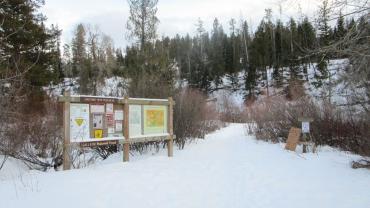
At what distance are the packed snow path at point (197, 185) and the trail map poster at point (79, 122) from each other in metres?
0.76

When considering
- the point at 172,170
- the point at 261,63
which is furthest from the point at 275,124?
the point at 261,63

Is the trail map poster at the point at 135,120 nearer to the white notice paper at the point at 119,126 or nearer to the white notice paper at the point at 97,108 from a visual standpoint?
the white notice paper at the point at 119,126

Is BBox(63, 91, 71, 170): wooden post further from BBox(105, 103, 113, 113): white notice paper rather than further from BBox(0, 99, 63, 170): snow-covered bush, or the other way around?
BBox(0, 99, 63, 170): snow-covered bush

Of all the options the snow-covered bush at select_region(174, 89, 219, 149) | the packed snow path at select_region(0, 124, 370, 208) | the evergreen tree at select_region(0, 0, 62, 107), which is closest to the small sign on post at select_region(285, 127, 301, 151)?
the packed snow path at select_region(0, 124, 370, 208)

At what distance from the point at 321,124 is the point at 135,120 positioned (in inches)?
Result: 256

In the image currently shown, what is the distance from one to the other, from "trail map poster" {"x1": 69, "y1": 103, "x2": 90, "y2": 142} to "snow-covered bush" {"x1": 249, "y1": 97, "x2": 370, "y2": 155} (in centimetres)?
626

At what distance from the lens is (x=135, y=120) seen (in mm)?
9273

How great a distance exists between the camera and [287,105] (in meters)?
14.9

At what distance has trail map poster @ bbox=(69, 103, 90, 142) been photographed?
25.0 feet

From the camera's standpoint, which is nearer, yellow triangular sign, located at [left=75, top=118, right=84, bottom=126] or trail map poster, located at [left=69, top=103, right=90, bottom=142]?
trail map poster, located at [left=69, top=103, right=90, bottom=142]

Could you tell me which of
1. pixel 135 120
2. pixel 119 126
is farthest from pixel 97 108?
pixel 135 120

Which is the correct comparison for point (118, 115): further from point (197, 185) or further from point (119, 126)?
point (197, 185)

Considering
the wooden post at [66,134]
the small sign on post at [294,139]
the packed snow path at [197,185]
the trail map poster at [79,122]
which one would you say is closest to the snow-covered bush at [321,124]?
the small sign on post at [294,139]

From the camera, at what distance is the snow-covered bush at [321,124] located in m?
10.3
